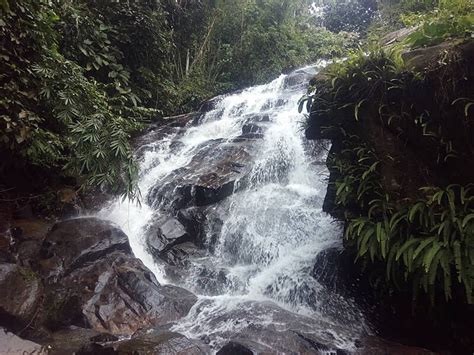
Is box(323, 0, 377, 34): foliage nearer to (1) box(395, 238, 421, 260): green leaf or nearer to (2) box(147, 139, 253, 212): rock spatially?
(2) box(147, 139, 253, 212): rock

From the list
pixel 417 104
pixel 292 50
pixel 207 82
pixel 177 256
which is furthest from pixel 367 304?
pixel 292 50

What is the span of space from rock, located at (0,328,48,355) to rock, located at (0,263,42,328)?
0.63 ft

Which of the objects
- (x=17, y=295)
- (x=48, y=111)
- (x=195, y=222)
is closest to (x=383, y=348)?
(x=195, y=222)

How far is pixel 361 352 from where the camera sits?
4.58 metres

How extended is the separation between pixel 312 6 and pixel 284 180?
18.5m

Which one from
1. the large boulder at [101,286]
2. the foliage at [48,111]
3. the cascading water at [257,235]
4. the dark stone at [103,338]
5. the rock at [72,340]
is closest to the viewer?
the rock at [72,340]

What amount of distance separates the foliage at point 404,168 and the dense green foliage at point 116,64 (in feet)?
11.3

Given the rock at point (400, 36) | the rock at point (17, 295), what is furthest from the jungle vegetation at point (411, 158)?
the rock at point (17, 295)

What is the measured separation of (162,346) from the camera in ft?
14.8

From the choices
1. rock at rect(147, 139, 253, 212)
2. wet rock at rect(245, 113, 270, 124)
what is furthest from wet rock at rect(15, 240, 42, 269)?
wet rock at rect(245, 113, 270, 124)

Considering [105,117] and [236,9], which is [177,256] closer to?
[105,117]

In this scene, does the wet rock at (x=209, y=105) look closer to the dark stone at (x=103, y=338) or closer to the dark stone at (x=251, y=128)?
the dark stone at (x=251, y=128)

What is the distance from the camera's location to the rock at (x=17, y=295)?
16.4 ft

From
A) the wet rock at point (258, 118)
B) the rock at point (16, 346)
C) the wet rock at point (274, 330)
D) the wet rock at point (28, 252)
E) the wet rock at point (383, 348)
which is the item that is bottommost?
the wet rock at point (383, 348)
